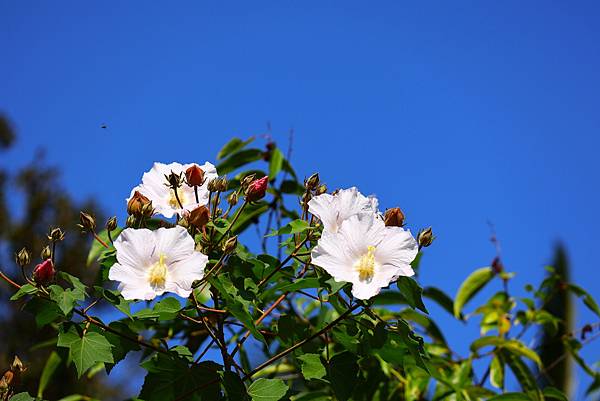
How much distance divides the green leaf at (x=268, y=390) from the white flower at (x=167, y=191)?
10.8 inches

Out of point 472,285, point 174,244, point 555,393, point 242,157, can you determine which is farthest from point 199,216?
point 472,285

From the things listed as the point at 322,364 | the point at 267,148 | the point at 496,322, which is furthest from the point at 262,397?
the point at 496,322

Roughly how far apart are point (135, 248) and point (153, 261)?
3 centimetres

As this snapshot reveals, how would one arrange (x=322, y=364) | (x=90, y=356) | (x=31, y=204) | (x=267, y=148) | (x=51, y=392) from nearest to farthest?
(x=90, y=356)
(x=322, y=364)
(x=267, y=148)
(x=51, y=392)
(x=31, y=204)

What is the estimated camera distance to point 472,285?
2328 mm

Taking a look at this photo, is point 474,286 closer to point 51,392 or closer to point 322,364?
point 322,364

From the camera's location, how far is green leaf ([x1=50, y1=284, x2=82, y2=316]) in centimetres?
94

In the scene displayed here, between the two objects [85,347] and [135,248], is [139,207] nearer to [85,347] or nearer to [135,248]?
[135,248]

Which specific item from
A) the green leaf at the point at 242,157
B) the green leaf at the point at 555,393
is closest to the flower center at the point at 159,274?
the green leaf at the point at 555,393

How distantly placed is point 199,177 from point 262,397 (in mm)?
325

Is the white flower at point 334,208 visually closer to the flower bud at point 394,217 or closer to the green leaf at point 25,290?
the flower bud at point 394,217

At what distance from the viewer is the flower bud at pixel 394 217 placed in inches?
41.7

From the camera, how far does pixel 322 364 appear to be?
1104mm

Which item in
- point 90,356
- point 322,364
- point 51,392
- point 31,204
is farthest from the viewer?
point 31,204
